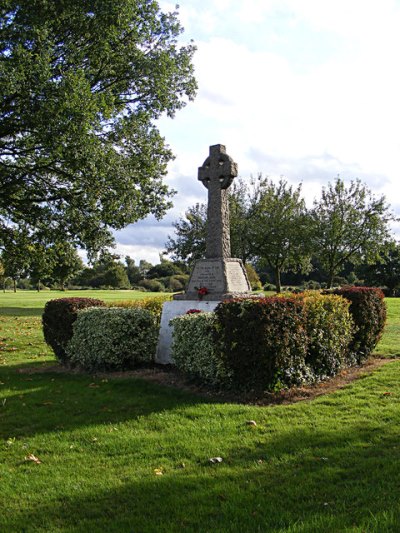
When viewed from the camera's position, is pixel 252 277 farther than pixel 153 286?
No

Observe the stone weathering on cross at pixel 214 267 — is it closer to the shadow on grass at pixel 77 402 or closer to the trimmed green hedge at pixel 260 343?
the trimmed green hedge at pixel 260 343

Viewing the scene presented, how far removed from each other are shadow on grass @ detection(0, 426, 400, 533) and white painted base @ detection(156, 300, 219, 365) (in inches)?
204

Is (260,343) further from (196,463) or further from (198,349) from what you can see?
(196,463)

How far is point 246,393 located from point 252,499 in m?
3.41

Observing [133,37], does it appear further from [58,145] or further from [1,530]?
[1,530]

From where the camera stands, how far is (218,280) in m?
9.68

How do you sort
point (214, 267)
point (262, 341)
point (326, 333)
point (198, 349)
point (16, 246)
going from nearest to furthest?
1. point (262, 341)
2. point (198, 349)
3. point (326, 333)
4. point (214, 267)
5. point (16, 246)

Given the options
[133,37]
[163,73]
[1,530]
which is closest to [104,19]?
[133,37]

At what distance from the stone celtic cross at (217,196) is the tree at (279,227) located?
21.6 m

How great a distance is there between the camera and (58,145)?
448 inches

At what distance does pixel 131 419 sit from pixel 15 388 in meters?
3.38

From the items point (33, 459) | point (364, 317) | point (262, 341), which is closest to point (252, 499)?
point (33, 459)

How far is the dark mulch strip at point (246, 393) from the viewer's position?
7.02 metres

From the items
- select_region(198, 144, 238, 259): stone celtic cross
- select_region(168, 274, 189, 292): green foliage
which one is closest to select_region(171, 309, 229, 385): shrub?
select_region(198, 144, 238, 259): stone celtic cross
